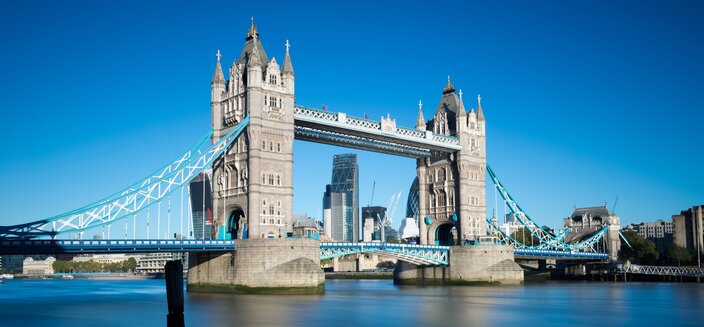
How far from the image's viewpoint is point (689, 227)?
163m

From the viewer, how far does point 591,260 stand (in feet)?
393

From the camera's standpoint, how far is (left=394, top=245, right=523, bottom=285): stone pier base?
9138 centimetres

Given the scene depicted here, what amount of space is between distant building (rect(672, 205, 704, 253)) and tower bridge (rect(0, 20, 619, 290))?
247 ft

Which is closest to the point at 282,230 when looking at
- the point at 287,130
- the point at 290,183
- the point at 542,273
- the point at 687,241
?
the point at 290,183

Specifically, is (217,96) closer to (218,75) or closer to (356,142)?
(218,75)

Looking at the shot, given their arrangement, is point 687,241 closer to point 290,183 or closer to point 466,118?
point 466,118

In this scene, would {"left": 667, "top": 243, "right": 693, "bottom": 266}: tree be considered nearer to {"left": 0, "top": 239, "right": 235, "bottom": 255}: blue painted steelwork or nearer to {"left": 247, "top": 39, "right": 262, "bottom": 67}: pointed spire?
{"left": 247, "top": 39, "right": 262, "bottom": 67}: pointed spire

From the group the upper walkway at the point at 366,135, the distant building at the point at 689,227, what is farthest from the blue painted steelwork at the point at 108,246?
the distant building at the point at 689,227

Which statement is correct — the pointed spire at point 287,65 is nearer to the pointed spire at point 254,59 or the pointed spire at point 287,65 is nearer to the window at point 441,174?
the pointed spire at point 254,59

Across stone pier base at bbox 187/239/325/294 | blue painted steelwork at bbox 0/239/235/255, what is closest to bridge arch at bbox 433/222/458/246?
stone pier base at bbox 187/239/325/294

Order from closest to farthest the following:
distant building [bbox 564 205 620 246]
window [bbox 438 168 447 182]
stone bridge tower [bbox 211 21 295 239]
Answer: stone bridge tower [bbox 211 21 295 239] → window [bbox 438 168 447 182] → distant building [bbox 564 205 620 246]

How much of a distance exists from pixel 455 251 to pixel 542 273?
114 feet

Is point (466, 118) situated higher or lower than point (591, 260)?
higher

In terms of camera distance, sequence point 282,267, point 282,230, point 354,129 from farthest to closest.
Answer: point 354,129, point 282,230, point 282,267
